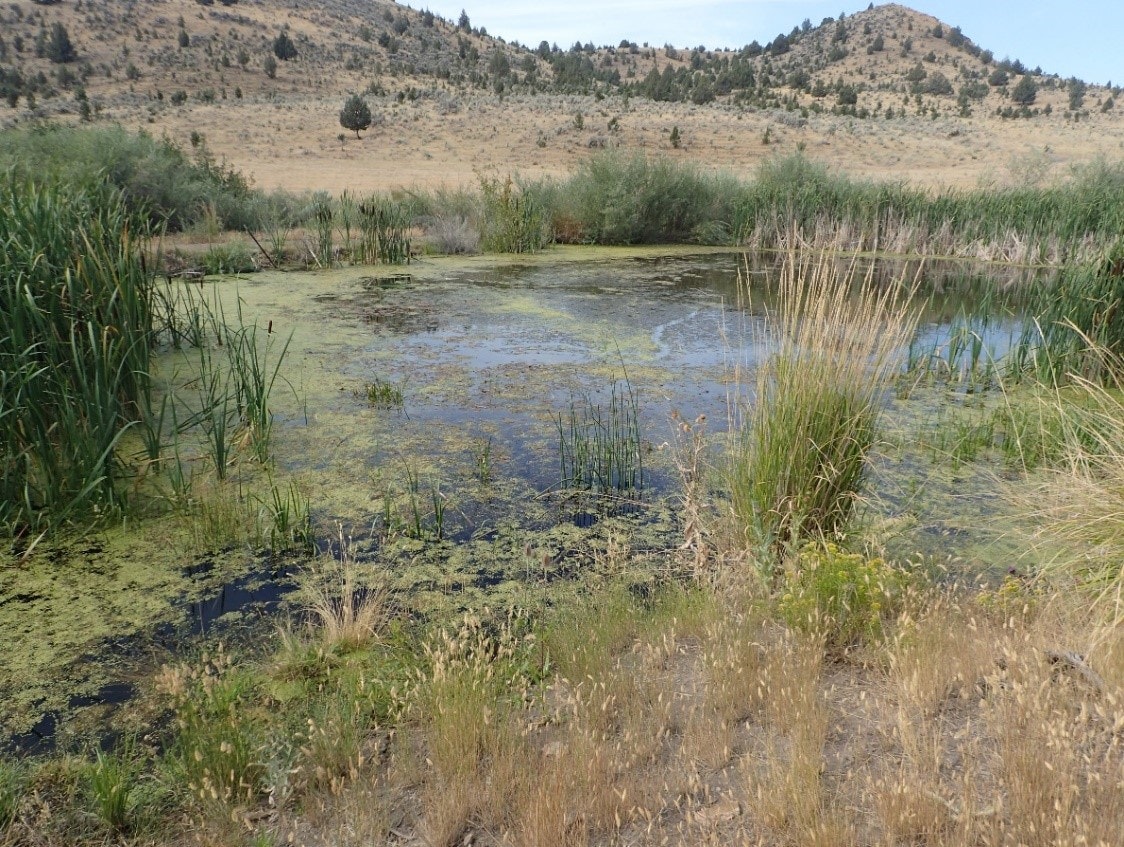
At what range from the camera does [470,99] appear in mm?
31328

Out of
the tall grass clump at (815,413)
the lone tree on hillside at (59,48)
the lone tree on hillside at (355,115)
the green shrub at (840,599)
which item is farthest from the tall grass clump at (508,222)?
the lone tree on hillside at (59,48)

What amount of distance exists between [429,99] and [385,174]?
44.1 ft

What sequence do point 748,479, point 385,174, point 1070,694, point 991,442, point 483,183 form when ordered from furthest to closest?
point 385,174, point 483,183, point 991,442, point 748,479, point 1070,694

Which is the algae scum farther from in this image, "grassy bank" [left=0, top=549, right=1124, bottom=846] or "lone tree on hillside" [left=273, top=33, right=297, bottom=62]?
"lone tree on hillside" [left=273, top=33, right=297, bottom=62]

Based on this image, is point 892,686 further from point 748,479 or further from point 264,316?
point 264,316

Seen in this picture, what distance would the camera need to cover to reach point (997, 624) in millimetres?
2412

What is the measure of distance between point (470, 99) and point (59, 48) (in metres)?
18.5

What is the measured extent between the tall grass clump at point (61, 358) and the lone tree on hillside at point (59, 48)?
37727 mm

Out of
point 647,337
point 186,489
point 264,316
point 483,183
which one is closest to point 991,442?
point 647,337

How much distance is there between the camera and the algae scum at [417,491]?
263 centimetres

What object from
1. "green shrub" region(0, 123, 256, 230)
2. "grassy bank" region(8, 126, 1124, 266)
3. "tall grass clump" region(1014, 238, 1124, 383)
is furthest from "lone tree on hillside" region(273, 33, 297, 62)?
"tall grass clump" region(1014, 238, 1124, 383)

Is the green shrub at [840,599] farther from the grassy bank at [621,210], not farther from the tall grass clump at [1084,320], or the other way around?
the grassy bank at [621,210]

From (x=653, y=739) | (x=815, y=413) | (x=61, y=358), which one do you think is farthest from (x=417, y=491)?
(x=653, y=739)

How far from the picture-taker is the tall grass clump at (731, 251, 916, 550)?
110 inches
